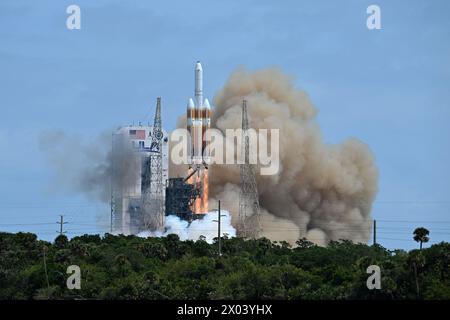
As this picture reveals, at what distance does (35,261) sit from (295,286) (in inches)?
936

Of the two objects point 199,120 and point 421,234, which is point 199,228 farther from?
point 421,234

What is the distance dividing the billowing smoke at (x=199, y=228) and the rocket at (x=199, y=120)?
4921 mm

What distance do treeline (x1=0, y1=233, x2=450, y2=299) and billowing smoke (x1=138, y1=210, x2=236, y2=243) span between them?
1302cm

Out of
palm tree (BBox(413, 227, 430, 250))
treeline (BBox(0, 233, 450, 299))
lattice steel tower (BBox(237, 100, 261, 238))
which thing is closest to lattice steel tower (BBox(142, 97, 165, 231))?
lattice steel tower (BBox(237, 100, 261, 238))

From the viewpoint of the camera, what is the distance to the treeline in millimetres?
93750

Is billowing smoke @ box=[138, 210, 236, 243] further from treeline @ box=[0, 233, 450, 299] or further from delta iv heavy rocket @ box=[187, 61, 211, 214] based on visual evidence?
treeline @ box=[0, 233, 450, 299]

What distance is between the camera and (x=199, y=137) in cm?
14112

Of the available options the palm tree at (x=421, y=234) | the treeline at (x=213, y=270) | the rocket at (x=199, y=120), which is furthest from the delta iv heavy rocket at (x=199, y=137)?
the palm tree at (x=421, y=234)

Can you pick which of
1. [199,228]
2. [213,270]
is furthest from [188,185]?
[213,270]

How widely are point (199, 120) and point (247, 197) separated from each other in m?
9.59

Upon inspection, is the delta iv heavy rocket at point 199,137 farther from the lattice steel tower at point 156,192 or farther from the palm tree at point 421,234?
the palm tree at point 421,234
